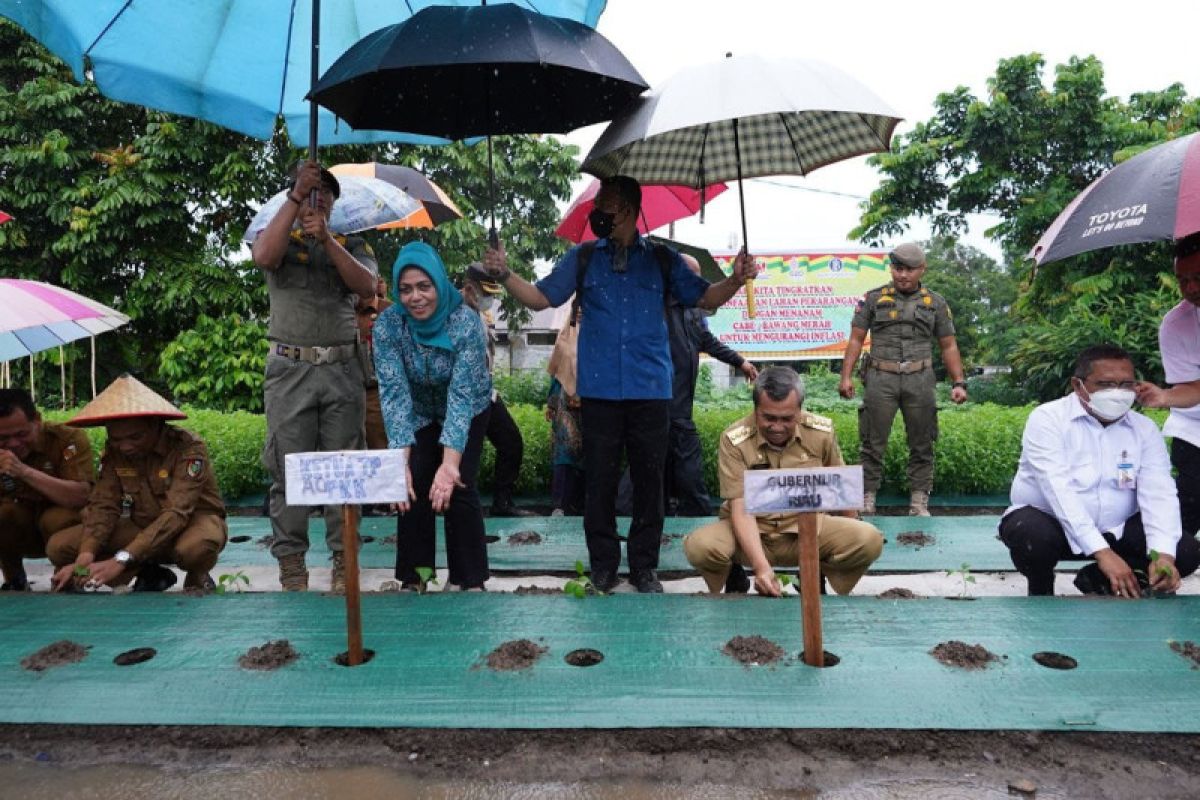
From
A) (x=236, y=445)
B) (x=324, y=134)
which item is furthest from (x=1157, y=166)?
(x=236, y=445)

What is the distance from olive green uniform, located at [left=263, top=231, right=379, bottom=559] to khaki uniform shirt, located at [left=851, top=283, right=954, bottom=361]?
11.0 ft

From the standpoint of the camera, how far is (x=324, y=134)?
12.7 feet

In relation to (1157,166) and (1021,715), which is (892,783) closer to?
(1021,715)

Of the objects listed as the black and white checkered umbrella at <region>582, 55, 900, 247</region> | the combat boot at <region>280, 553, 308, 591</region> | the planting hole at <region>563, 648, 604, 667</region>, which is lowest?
the planting hole at <region>563, 648, 604, 667</region>

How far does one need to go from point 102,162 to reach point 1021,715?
42.3ft

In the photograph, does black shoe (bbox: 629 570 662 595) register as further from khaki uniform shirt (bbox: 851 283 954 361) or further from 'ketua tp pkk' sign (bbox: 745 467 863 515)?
khaki uniform shirt (bbox: 851 283 954 361)

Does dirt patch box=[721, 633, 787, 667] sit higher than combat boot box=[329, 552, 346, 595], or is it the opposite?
combat boot box=[329, 552, 346, 595]

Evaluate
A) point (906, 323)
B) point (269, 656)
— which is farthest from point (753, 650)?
point (906, 323)

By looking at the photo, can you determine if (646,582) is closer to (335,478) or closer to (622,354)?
(622,354)

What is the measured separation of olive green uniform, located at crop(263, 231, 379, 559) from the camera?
3547mm

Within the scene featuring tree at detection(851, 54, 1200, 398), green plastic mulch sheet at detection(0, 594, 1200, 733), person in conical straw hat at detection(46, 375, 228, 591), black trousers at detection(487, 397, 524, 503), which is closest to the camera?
green plastic mulch sheet at detection(0, 594, 1200, 733)

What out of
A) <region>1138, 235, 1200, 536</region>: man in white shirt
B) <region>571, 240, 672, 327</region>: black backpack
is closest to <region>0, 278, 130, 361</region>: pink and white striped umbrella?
<region>571, 240, 672, 327</region>: black backpack

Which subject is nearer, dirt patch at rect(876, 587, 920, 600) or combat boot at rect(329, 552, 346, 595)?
dirt patch at rect(876, 587, 920, 600)

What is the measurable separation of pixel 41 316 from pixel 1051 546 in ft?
13.4
